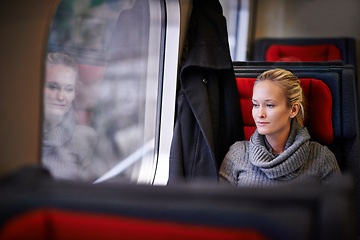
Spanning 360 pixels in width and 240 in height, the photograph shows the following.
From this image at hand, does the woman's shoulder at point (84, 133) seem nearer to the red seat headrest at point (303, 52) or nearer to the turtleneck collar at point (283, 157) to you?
the turtleneck collar at point (283, 157)

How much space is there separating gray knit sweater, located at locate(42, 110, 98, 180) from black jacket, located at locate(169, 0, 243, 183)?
0.41 m

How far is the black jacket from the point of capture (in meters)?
1.60

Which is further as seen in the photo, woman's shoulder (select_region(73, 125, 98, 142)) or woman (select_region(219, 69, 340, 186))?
woman's shoulder (select_region(73, 125, 98, 142))

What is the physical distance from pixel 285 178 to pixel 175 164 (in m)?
0.45

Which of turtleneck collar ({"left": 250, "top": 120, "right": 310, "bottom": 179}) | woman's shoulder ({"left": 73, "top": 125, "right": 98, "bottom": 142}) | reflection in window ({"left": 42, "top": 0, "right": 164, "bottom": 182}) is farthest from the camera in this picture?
reflection in window ({"left": 42, "top": 0, "right": 164, "bottom": 182})

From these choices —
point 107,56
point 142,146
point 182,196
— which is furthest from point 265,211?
point 107,56

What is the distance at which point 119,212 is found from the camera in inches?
24.2


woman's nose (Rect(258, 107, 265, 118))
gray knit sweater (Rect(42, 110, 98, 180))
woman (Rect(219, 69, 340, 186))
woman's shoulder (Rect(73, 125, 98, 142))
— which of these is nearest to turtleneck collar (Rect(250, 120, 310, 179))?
woman (Rect(219, 69, 340, 186))

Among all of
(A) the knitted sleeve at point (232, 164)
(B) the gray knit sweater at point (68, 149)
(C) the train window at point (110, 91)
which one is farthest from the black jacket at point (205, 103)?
(B) the gray knit sweater at point (68, 149)

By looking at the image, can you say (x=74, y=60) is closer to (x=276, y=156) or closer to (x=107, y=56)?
(x=107, y=56)

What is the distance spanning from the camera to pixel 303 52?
3.98 m

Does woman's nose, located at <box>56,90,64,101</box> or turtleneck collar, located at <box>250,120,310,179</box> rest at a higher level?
woman's nose, located at <box>56,90,64,101</box>

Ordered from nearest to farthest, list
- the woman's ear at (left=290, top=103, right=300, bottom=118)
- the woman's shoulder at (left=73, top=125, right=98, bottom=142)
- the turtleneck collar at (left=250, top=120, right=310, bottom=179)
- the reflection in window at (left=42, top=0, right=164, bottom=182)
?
the turtleneck collar at (left=250, top=120, right=310, bottom=179)
the woman's ear at (left=290, top=103, right=300, bottom=118)
the woman's shoulder at (left=73, top=125, right=98, bottom=142)
the reflection in window at (left=42, top=0, right=164, bottom=182)

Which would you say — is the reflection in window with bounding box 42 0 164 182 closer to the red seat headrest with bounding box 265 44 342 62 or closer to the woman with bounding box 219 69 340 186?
the woman with bounding box 219 69 340 186
